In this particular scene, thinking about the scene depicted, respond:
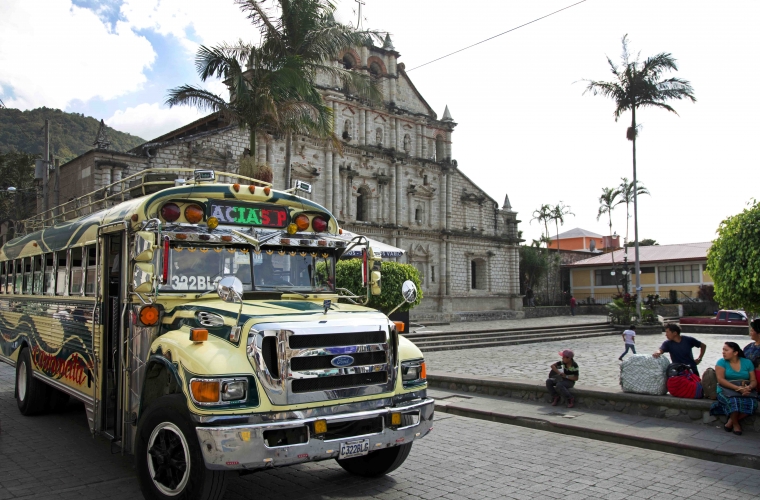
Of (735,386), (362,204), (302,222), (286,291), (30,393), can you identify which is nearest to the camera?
(286,291)

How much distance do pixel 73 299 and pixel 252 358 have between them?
4.05m

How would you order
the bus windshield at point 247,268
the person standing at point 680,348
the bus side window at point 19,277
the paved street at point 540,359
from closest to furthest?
the bus windshield at point 247,268 → the person standing at point 680,348 → the bus side window at point 19,277 → the paved street at point 540,359

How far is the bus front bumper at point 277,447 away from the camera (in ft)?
14.8

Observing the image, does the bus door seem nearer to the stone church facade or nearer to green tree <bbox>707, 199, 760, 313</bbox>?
green tree <bbox>707, 199, 760, 313</bbox>

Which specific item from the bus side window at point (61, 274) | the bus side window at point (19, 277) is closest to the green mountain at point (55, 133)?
the bus side window at point (19, 277)

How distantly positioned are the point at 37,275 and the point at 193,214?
480 centimetres

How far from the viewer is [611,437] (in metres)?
8.09

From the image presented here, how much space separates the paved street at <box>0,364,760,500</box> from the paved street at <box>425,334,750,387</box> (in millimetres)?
4899

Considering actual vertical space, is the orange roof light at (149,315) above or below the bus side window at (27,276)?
below

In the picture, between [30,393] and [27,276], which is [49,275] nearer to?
[27,276]

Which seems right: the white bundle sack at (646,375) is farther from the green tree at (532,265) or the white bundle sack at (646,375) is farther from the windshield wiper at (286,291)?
the green tree at (532,265)

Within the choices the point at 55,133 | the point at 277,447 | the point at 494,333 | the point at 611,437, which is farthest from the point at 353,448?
the point at 55,133

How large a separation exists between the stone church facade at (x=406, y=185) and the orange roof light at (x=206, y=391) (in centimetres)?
2443

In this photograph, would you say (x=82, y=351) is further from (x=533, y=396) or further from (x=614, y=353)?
(x=614, y=353)
